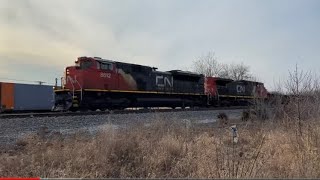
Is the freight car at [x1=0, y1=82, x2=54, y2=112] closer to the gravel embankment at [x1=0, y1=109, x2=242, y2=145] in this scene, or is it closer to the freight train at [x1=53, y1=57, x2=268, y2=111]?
the freight train at [x1=53, y1=57, x2=268, y2=111]

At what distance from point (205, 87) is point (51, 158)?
29.0 metres

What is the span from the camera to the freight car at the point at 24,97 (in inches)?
1152

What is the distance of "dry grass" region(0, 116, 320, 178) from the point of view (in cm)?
693

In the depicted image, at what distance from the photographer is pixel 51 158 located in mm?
8008

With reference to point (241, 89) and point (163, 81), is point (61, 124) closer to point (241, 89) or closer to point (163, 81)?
point (163, 81)

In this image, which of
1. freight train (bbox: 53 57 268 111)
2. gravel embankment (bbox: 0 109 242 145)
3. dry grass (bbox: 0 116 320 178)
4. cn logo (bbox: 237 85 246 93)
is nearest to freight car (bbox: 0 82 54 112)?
freight train (bbox: 53 57 268 111)

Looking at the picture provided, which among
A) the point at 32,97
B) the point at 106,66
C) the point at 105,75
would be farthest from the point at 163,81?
the point at 32,97

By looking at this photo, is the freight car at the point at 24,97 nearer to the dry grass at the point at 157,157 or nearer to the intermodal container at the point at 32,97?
the intermodal container at the point at 32,97

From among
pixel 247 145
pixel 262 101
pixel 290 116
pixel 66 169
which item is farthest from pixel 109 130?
pixel 262 101

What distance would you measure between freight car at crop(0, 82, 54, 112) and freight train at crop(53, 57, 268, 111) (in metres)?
6.44

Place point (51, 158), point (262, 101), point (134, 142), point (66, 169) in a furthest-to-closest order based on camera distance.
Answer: point (262, 101)
point (134, 142)
point (51, 158)
point (66, 169)

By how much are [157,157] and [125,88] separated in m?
18.3

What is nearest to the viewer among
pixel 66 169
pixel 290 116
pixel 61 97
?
pixel 66 169

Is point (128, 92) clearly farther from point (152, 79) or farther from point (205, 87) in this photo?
point (205, 87)
